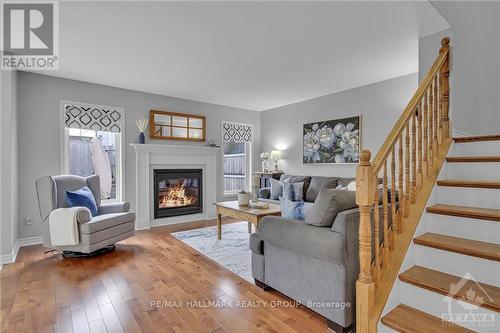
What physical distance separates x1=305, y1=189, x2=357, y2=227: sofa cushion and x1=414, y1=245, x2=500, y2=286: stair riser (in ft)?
1.80

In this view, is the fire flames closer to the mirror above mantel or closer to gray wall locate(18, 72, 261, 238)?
gray wall locate(18, 72, 261, 238)

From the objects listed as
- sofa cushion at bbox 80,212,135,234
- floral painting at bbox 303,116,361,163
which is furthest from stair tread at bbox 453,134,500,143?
sofa cushion at bbox 80,212,135,234

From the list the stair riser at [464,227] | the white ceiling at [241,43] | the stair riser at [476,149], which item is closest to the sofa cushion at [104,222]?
the white ceiling at [241,43]

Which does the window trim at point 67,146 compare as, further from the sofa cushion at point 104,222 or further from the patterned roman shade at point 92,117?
the sofa cushion at point 104,222

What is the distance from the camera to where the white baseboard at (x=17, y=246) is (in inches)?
124

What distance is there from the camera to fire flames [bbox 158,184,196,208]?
5.27 m

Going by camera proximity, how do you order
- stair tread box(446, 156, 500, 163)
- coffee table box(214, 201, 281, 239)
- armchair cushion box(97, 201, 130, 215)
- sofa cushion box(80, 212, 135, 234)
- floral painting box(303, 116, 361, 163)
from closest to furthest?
stair tread box(446, 156, 500, 163), sofa cushion box(80, 212, 135, 234), coffee table box(214, 201, 281, 239), armchair cushion box(97, 201, 130, 215), floral painting box(303, 116, 361, 163)

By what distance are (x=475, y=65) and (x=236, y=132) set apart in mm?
4459

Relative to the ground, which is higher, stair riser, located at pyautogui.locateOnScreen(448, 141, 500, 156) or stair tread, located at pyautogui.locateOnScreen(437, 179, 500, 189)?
stair riser, located at pyautogui.locateOnScreen(448, 141, 500, 156)

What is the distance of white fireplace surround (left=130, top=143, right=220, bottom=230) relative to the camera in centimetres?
488

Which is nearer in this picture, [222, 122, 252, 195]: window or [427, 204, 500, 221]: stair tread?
[427, 204, 500, 221]: stair tread

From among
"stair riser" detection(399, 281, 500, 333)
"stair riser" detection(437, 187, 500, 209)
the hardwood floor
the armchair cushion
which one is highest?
"stair riser" detection(437, 187, 500, 209)

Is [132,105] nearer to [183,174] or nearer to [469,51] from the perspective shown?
[183,174]

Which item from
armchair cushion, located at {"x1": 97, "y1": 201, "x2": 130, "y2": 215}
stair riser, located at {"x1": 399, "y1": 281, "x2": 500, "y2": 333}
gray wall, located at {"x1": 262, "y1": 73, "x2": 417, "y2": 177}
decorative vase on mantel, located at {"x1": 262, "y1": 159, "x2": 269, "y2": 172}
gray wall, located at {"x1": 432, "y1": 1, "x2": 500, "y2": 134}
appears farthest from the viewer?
decorative vase on mantel, located at {"x1": 262, "y1": 159, "x2": 269, "y2": 172}
